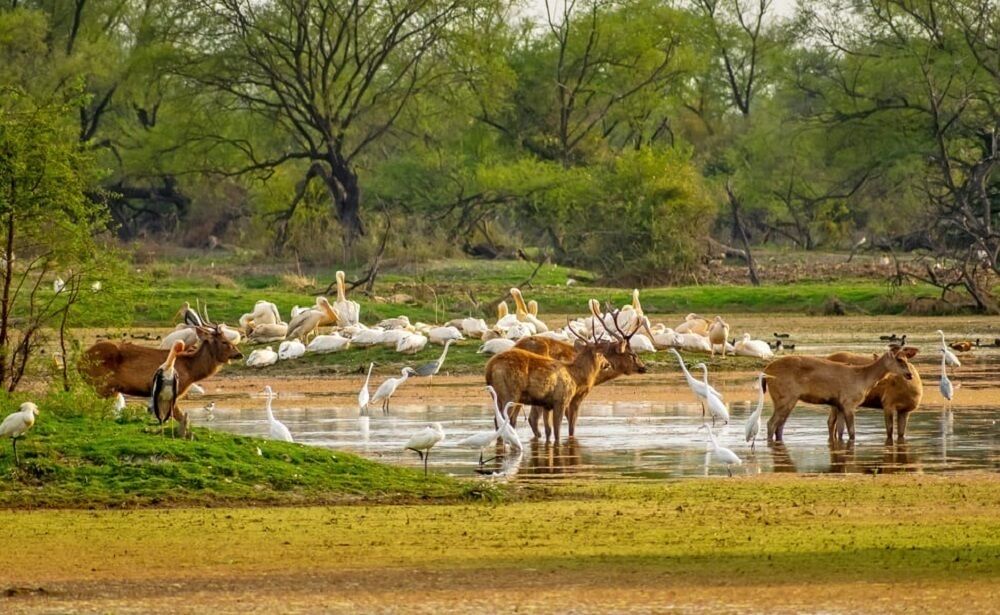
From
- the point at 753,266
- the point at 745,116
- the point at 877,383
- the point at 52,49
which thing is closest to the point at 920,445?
the point at 877,383

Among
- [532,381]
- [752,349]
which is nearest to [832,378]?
[532,381]

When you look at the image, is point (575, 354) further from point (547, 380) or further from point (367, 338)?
point (367, 338)

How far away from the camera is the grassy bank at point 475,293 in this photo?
40.1 metres

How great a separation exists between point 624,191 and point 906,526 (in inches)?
1518

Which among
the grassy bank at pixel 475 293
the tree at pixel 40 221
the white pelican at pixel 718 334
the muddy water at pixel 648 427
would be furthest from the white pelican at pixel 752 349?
the tree at pixel 40 221

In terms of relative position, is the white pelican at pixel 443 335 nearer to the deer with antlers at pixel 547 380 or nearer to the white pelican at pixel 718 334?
the white pelican at pixel 718 334

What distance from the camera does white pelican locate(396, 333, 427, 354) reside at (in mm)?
31000

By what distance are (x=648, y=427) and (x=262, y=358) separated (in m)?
11.2

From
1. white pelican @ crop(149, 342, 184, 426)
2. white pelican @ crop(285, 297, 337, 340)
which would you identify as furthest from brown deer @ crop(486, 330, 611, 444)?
white pelican @ crop(285, 297, 337, 340)

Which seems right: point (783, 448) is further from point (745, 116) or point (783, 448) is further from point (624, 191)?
point (745, 116)

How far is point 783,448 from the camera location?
62.7 feet

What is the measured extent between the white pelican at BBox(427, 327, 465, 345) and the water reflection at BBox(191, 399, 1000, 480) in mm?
6545

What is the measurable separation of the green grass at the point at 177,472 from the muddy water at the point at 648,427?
1.88 meters

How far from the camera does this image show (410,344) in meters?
31.0
